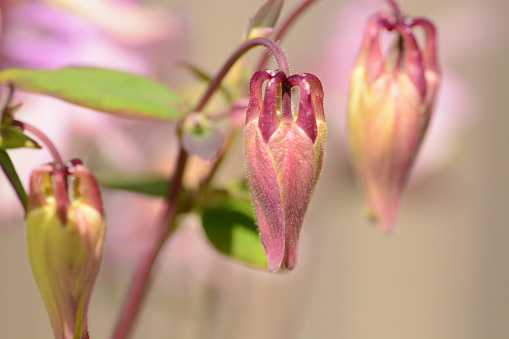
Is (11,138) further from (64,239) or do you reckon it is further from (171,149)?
(171,149)

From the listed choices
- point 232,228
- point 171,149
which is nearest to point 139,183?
point 232,228

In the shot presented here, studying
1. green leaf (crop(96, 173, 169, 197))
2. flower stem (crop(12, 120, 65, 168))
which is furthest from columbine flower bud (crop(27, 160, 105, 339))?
green leaf (crop(96, 173, 169, 197))

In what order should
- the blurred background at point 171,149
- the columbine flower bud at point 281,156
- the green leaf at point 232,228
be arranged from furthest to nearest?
the blurred background at point 171,149 → the green leaf at point 232,228 → the columbine flower bud at point 281,156

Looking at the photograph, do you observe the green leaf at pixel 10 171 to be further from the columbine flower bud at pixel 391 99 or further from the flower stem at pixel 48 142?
the columbine flower bud at pixel 391 99

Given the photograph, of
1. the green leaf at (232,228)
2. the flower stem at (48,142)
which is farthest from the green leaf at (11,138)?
the green leaf at (232,228)

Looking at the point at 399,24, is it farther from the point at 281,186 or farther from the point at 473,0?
the point at 473,0

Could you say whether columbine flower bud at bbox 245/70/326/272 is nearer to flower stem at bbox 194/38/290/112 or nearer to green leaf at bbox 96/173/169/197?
flower stem at bbox 194/38/290/112
